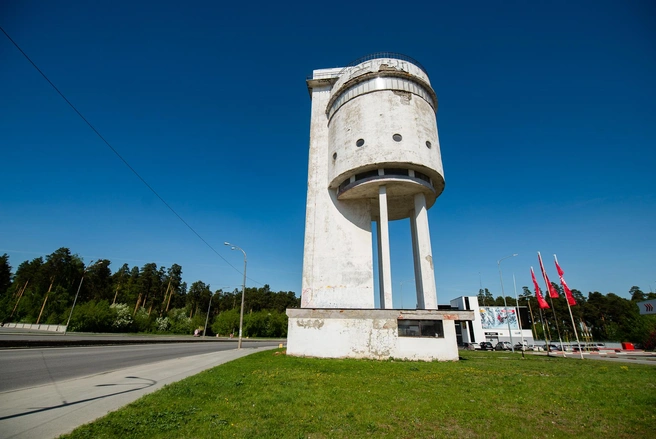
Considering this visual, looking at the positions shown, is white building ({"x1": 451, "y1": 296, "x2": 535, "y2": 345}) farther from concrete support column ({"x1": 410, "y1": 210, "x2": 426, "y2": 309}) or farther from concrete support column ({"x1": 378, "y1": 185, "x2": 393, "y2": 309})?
concrete support column ({"x1": 378, "y1": 185, "x2": 393, "y2": 309})

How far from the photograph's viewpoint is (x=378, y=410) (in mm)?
6598

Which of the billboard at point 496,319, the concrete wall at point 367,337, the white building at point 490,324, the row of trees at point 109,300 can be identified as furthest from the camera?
the billboard at point 496,319

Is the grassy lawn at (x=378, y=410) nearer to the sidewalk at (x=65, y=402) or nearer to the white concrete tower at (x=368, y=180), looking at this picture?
the sidewalk at (x=65, y=402)

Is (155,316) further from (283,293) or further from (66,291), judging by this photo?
(283,293)

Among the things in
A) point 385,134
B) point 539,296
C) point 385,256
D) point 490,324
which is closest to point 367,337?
point 385,256

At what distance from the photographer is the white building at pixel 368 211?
18.1 meters

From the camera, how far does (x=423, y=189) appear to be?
71.9 ft

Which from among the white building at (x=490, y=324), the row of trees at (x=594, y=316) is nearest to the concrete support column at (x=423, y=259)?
the white building at (x=490, y=324)

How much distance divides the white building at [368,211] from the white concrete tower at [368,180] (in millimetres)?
78

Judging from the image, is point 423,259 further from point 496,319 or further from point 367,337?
point 496,319

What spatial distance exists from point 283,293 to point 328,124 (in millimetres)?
78918

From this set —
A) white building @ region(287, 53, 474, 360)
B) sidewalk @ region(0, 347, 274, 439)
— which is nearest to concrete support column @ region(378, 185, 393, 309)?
white building @ region(287, 53, 474, 360)

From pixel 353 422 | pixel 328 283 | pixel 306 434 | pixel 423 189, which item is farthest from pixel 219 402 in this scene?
pixel 423 189

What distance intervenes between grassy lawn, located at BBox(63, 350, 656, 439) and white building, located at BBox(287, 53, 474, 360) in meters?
7.69
